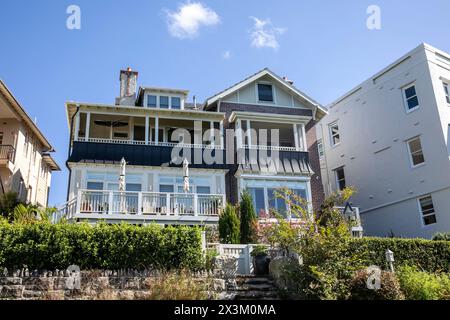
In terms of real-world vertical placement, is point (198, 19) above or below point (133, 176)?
above

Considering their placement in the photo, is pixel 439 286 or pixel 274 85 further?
pixel 274 85

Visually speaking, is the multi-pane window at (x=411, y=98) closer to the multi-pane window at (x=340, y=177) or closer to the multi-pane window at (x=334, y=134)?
the multi-pane window at (x=334, y=134)

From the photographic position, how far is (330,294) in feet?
37.2

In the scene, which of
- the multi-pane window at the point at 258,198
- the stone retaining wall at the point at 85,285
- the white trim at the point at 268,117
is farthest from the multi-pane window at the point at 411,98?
the stone retaining wall at the point at 85,285

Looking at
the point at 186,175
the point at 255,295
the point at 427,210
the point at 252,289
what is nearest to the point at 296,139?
the point at 186,175

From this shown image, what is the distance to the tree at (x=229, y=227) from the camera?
55.4 ft

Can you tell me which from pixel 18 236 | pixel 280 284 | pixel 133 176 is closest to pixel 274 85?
pixel 133 176

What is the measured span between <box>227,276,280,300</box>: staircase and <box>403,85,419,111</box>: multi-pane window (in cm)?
1434

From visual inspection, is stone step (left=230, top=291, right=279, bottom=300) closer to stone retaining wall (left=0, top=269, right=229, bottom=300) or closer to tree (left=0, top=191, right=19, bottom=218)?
stone retaining wall (left=0, top=269, right=229, bottom=300)

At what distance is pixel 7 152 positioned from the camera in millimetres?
23375

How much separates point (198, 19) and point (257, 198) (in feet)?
32.8

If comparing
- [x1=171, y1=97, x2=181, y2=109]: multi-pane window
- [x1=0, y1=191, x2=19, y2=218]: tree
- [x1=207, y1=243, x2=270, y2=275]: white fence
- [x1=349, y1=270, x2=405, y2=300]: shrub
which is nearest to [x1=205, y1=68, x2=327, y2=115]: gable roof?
[x1=171, y1=97, x2=181, y2=109]: multi-pane window

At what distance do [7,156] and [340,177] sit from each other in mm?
18720
